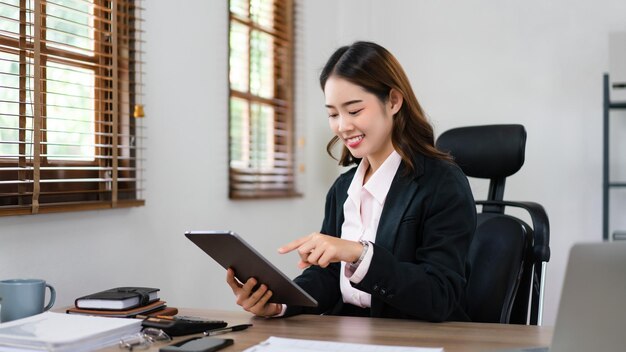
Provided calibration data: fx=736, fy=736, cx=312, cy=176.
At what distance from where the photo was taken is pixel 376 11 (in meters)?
4.11

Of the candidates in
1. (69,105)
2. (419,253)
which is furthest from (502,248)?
(69,105)

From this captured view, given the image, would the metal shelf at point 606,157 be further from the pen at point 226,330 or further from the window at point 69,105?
the pen at point 226,330

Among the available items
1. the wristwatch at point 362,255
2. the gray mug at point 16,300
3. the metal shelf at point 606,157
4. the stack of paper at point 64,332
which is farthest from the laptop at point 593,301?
the metal shelf at point 606,157

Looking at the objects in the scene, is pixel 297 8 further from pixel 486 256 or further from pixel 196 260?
pixel 486 256

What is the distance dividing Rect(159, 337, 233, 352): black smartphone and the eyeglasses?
54 millimetres

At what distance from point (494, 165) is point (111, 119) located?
116cm

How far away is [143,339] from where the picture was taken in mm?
1365

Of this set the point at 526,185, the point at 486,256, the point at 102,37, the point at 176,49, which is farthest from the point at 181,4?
the point at 526,185

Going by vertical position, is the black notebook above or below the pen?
above

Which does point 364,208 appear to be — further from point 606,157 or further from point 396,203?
point 606,157

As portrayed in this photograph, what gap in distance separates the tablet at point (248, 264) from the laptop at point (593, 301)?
2.06 ft

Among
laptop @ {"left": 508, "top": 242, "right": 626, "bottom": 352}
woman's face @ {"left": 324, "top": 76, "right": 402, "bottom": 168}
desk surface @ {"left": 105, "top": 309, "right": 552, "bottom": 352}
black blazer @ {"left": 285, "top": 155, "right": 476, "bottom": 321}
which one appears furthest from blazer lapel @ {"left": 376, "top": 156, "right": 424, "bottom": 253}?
laptop @ {"left": 508, "top": 242, "right": 626, "bottom": 352}

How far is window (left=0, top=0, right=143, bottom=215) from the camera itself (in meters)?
1.92

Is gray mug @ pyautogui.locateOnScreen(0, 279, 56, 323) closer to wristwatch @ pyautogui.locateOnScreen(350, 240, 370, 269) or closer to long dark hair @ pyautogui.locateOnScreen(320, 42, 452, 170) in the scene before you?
wristwatch @ pyautogui.locateOnScreen(350, 240, 370, 269)
